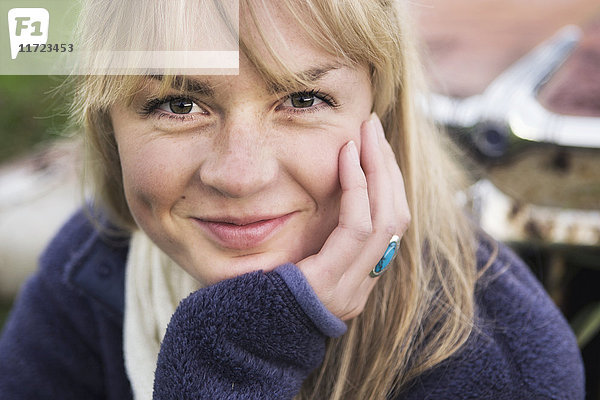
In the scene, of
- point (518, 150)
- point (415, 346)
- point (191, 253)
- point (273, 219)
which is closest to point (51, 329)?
point (191, 253)

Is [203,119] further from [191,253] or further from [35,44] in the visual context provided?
[35,44]

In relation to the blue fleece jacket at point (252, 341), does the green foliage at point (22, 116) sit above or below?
below

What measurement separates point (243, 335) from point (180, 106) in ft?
1.28

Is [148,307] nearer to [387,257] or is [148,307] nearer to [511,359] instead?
[387,257]

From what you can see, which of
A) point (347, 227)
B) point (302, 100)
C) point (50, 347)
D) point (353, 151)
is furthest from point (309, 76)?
point (50, 347)

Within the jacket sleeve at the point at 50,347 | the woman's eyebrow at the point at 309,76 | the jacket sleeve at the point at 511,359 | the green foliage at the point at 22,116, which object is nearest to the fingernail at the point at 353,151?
the woman's eyebrow at the point at 309,76

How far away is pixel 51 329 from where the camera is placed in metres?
1.62

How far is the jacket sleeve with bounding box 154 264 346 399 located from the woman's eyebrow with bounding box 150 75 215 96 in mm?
309

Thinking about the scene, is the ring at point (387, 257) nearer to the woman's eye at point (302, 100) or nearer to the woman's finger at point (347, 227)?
the woman's finger at point (347, 227)

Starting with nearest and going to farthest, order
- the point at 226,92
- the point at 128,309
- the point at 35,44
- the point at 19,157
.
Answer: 1. the point at 226,92
2. the point at 35,44
3. the point at 128,309
4. the point at 19,157

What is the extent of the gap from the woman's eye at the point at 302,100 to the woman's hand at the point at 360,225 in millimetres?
95

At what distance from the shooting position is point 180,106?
1.12 m

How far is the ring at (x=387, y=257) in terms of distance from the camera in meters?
1.22

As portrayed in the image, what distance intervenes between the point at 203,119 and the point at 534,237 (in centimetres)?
105
